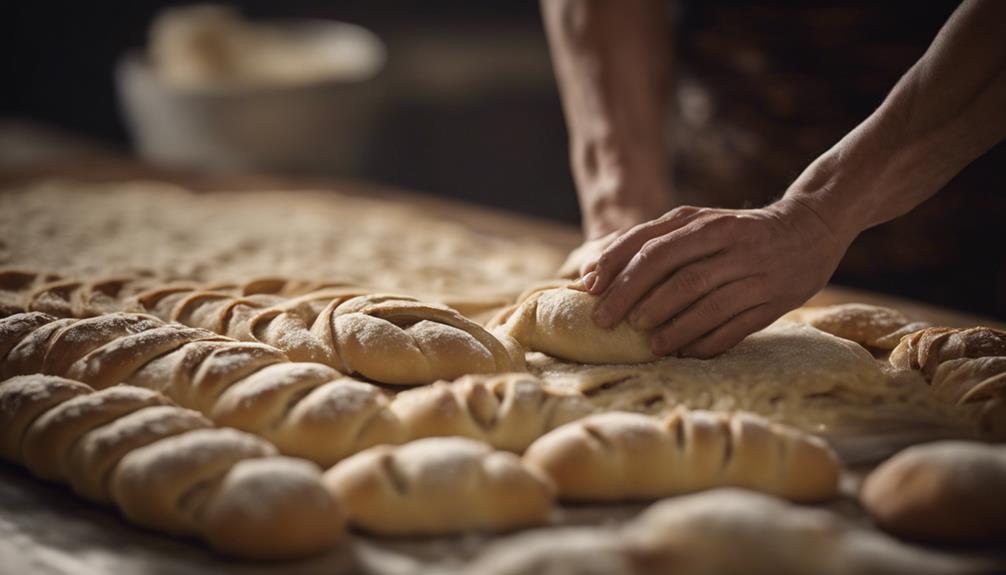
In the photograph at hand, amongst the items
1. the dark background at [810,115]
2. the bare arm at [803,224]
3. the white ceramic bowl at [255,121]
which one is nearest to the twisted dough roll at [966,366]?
the bare arm at [803,224]

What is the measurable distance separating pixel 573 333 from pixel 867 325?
2.10 feet

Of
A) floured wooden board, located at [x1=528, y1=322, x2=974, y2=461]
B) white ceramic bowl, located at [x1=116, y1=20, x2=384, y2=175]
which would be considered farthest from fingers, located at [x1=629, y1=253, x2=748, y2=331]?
white ceramic bowl, located at [x1=116, y1=20, x2=384, y2=175]

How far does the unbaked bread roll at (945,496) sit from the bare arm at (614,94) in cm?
136

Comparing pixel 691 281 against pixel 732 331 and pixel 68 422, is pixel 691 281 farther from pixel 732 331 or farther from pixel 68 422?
pixel 68 422

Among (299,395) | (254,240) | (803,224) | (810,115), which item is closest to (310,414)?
(299,395)

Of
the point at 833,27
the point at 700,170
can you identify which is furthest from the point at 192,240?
the point at 833,27

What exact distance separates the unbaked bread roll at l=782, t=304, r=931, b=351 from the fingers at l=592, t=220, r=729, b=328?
16.1 inches

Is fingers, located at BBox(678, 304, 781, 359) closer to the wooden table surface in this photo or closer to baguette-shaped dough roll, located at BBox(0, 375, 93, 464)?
the wooden table surface

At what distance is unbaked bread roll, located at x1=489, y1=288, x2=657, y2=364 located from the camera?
1760mm

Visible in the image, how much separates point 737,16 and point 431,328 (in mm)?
1799

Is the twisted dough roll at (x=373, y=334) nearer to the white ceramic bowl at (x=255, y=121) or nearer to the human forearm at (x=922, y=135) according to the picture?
the human forearm at (x=922, y=135)

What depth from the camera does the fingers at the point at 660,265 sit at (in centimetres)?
170

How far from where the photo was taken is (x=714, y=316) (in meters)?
1.73

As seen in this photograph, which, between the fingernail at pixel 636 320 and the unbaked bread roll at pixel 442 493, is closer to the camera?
the unbaked bread roll at pixel 442 493
